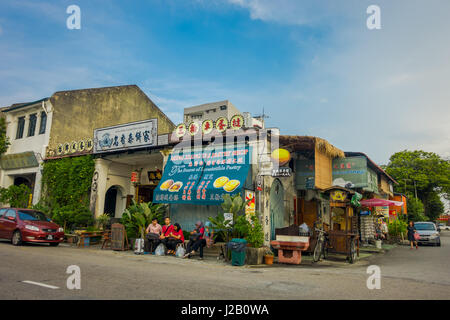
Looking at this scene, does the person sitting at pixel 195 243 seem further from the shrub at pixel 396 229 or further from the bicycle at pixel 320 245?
the shrub at pixel 396 229

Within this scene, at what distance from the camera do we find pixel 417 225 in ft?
71.3

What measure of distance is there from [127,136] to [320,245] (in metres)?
11.4

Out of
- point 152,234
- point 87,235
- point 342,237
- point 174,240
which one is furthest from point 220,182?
point 87,235

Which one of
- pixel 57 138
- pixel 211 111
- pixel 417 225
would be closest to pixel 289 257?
pixel 417 225

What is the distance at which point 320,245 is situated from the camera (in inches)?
471

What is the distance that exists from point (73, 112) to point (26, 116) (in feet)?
12.2

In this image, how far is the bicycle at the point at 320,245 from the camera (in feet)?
38.7

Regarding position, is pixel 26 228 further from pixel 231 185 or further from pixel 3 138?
pixel 3 138

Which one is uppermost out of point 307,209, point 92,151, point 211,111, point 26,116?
point 211,111

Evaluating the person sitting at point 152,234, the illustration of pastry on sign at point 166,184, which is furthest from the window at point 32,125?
the person sitting at point 152,234

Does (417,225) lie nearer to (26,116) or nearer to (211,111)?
(26,116)

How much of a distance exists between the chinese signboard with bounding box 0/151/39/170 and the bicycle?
18.4m

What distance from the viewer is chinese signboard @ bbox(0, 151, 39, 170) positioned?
69.1 feet

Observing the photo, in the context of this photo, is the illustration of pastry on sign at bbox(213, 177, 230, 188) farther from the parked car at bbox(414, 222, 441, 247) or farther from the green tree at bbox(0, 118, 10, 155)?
the green tree at bbox(0, 118, 10, 155)
